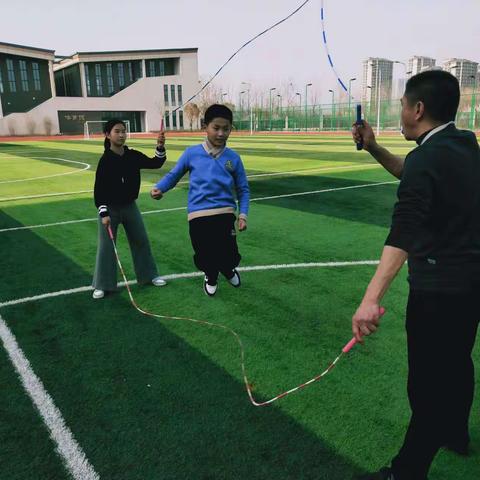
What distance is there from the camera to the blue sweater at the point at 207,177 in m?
5.15

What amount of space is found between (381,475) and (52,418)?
2194 millimetres

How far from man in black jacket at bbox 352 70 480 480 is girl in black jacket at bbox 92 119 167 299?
371cm

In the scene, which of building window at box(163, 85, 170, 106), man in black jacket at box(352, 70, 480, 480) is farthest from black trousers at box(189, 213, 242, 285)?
building window at box(163, 85, 170, 106)

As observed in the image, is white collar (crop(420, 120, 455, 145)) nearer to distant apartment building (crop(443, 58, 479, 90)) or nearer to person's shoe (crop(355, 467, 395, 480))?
person's shoe (crop(355, 467, 395, 480))

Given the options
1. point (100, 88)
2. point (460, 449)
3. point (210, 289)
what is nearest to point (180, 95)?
point (100, 88)

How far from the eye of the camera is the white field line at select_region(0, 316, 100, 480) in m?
2.87

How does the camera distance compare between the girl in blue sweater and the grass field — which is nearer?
the grass field

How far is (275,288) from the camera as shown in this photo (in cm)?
572

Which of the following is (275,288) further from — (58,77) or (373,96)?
(58,77)

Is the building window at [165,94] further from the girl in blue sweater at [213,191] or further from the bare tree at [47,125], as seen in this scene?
the girl in blue sweater at [213,191]

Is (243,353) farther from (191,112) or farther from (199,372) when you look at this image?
(191,112)

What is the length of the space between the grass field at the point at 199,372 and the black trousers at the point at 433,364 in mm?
540

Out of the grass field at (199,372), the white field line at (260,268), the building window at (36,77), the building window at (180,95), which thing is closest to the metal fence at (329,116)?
the building window at (180,95)

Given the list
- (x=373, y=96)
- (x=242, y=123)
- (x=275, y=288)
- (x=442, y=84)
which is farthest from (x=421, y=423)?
(x=242, y=123)
